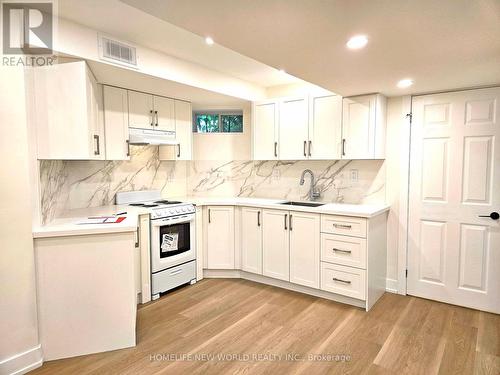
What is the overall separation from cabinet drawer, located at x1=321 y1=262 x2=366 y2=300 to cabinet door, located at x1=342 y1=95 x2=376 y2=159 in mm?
1195

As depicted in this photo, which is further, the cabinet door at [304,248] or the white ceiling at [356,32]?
the cabinet door at [304,248]

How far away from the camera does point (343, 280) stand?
3137mm

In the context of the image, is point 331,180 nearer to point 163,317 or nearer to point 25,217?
point 163,317

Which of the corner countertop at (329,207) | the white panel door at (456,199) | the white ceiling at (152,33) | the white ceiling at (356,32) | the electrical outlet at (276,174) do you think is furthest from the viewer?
the electrical outlet at (276,174)

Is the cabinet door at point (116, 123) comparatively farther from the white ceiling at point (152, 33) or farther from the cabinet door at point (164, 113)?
the white ceiling at point (152, 33)

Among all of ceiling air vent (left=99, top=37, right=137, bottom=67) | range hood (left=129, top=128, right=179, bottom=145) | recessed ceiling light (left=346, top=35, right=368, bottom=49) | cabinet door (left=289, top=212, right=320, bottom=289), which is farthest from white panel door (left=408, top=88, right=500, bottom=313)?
ceiling air vent (left=99, top=37, right=137, bottom=67)

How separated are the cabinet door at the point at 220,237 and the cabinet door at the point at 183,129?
2.63ft

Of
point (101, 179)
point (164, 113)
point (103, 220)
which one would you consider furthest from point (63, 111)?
point (164, 113)

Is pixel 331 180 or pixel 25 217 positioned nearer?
pixel 25 217

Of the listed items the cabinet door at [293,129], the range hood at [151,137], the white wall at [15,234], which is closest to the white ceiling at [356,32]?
the cabinet door at [293,129]

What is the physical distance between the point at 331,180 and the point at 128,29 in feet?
8.74

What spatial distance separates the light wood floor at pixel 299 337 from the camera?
2199mm

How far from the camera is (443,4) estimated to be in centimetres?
147

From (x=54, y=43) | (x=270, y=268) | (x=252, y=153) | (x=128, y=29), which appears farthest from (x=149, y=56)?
(x=270, y=268)
